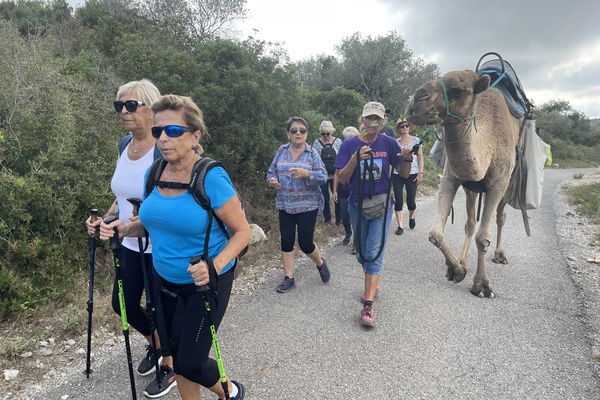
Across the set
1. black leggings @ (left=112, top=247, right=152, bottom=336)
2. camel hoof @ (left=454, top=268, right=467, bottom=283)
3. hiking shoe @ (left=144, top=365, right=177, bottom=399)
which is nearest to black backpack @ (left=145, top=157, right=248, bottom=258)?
black leggings @ (left=112, top=247, right=152, bottom=336)

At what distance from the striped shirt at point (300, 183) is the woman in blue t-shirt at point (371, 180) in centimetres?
45

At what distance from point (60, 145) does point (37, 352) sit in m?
2.52

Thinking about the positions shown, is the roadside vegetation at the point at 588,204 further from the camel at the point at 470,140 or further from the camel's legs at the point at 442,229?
the camel's legs at the point at 442,229

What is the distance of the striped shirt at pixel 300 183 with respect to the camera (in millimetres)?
4195

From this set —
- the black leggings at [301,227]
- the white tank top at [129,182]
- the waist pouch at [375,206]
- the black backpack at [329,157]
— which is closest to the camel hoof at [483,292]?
the waist pouch at [375,206]

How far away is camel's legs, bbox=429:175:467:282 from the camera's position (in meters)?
4.03

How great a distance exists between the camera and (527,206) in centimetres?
498

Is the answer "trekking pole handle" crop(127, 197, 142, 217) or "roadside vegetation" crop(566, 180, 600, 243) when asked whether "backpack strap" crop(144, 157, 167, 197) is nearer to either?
"trekking pole handle" crop(127, 197, 142, 217)

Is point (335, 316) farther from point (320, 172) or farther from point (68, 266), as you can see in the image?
point (68, 266)

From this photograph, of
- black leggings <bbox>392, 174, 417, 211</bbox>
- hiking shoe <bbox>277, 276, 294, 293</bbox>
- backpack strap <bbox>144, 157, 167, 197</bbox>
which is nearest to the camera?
backpack strap <bbox>144, 157, 167, 197</bbox>

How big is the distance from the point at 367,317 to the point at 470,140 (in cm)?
210

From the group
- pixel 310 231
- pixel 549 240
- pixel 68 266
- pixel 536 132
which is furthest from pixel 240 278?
pixel 549 240

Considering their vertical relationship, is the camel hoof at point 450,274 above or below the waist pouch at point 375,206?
below

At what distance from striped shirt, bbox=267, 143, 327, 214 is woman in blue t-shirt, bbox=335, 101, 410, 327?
0.45 m
